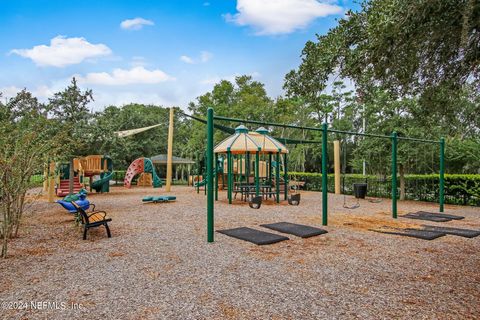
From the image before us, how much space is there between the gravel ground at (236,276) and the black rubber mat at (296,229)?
0.73 feet

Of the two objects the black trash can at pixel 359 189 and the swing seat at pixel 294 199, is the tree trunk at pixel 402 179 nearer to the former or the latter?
the black trash can at pixel 359 189

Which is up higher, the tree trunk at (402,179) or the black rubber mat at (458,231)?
the tree trunk at (402,179)

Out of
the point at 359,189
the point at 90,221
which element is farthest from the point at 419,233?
the point at 359,189

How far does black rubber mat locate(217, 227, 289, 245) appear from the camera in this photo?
5.36 m

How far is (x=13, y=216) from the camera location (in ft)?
17.1

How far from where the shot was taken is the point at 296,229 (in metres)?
6.31

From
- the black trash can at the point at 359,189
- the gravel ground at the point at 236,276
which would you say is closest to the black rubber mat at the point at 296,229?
the gravel ground at the point at 236,276

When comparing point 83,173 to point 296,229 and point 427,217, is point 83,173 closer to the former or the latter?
point 296,229

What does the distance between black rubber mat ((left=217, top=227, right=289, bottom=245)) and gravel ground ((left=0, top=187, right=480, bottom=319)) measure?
21cm

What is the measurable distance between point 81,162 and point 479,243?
14.8m

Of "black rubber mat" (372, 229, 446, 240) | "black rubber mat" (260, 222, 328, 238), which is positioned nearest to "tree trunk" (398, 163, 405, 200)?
"black rubber mat" (372, 229, 446, 240)

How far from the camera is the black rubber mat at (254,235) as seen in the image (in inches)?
211

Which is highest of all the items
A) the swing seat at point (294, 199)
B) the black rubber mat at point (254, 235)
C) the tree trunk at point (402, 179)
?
the tree trunk at point (402, 179)

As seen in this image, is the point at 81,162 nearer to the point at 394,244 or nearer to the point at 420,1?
the point at 394,244
